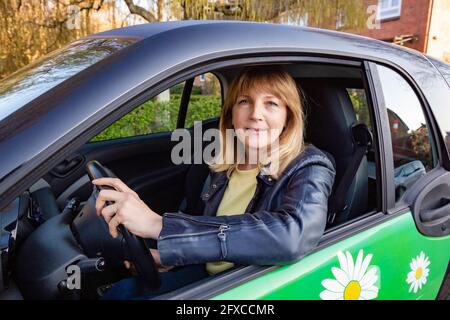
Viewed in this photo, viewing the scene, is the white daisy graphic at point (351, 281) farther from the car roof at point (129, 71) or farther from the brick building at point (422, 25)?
the brick building at point (422, 25)

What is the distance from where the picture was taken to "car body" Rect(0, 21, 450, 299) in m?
0.82

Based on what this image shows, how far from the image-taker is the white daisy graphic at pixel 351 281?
1.14 m

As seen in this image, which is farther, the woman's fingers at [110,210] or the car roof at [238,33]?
the woman's fingers at [110,210]

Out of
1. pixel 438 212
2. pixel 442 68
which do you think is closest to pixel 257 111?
pixel 438 212

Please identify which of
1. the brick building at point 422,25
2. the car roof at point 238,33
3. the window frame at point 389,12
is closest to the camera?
the car roof at point 238,33

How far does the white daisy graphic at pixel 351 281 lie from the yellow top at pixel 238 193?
415 mm

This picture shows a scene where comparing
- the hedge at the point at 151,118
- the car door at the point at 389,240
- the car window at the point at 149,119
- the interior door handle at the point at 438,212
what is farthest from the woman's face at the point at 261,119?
the car window at the point at 149,119

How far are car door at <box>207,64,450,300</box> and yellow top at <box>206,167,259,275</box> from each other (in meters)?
0.36

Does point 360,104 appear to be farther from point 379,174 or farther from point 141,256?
point 141,256

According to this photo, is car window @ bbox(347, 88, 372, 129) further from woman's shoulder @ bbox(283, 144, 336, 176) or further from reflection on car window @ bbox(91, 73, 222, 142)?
reflection on car window @ bbox(91, 73, 222, 142)

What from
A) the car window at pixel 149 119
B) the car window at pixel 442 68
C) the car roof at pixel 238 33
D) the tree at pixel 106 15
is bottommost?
the car window at pixel 149 119

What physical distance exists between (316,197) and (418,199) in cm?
54

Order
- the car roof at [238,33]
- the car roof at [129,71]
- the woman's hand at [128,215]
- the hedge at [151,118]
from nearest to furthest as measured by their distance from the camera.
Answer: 1. the car roof at [129,71]
2. the car roof at [238,33]
3. the woman's hand at [128,215]
4. the hedge at [151,118]

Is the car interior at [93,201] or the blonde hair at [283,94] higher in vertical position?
the blonde hair at [283,94]
